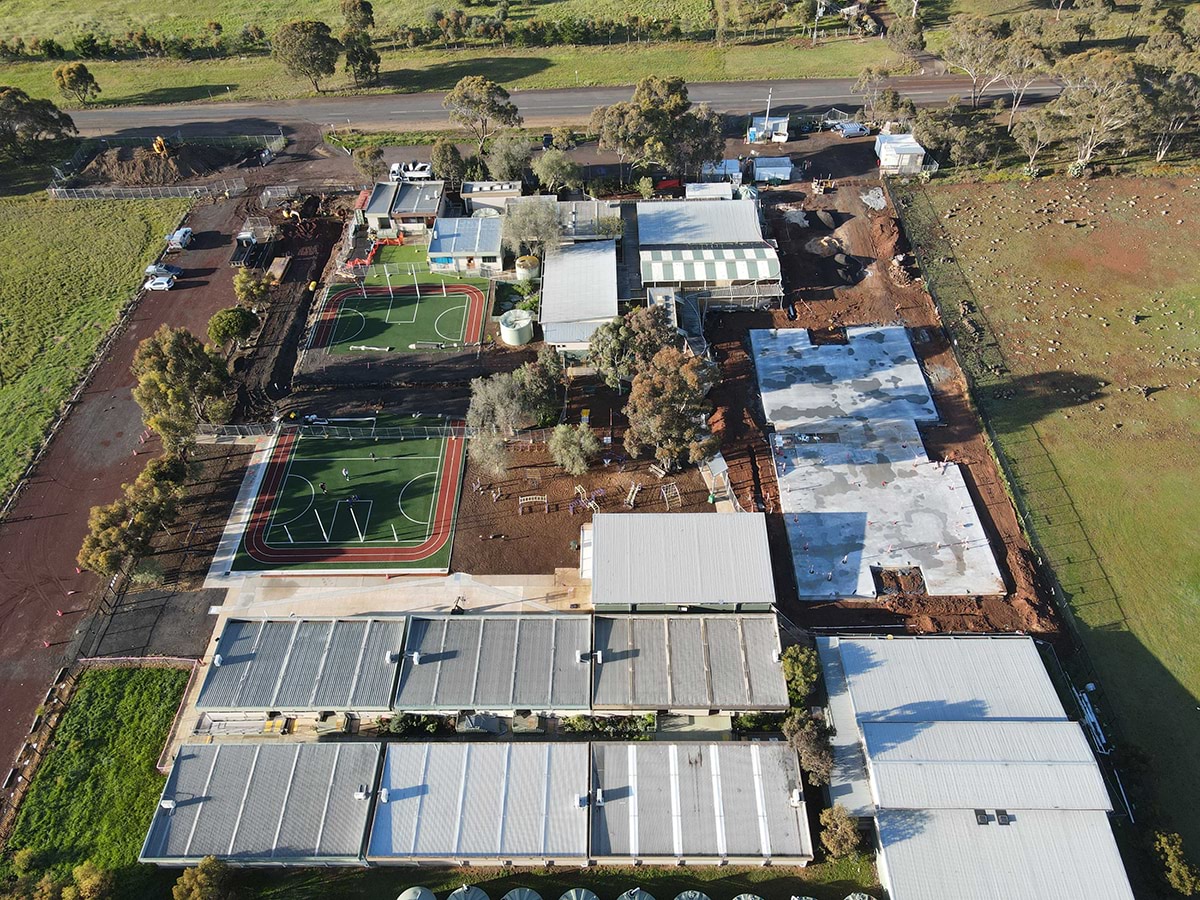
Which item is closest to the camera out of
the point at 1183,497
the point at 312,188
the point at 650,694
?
the point at 650,694

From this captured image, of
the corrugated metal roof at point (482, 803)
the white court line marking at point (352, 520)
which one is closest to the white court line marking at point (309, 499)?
the white court line marking at point (352, 520)

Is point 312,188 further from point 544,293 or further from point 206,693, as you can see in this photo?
point 206,693

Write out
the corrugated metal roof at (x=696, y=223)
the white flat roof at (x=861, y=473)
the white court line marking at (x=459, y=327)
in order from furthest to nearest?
the corrugated metal roof at (x=696, y=223) → the white court line marking at (x=459, y=327) → the white flat roof at (x=861, y=473)

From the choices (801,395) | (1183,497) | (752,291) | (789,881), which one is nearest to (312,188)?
(752,291)

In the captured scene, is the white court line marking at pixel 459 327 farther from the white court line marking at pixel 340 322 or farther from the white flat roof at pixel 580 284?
the white flat roof at pixel 580 284

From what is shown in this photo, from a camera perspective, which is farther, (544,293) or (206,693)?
(544,293)

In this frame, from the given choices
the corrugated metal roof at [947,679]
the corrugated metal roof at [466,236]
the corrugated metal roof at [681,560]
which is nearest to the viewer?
the corrugated metal roof at [947,679]

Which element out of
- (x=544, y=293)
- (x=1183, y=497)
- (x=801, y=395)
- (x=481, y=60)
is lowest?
(x=1183, y=497)

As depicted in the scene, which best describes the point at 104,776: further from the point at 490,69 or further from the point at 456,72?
the point at 490,69

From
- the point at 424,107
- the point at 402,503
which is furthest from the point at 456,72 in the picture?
the point at 402,503
